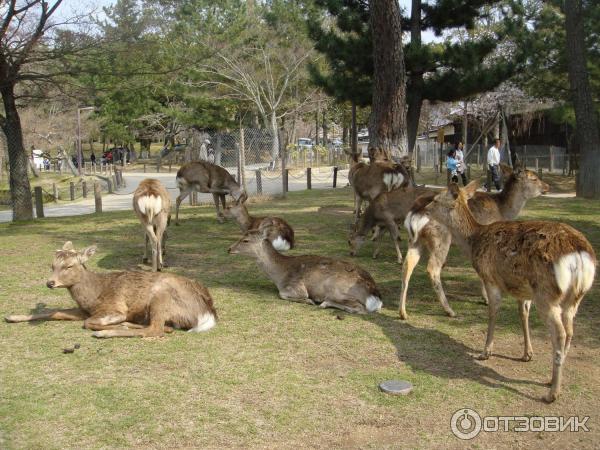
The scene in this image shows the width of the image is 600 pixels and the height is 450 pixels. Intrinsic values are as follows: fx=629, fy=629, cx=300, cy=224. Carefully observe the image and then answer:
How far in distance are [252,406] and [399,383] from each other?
1070 mm

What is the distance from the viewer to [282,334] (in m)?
5.65

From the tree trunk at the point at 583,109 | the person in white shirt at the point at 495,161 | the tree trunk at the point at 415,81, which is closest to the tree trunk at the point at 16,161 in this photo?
the tree trunk at the point at 415,81

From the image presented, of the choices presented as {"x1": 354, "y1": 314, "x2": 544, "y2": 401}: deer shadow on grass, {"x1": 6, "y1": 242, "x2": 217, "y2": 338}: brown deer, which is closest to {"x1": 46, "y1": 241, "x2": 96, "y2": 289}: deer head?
{"x1": 6, "y1": 242, "x2": 217, "y2": 338}: brown deer

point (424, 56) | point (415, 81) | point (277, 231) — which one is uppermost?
point (424, 56)

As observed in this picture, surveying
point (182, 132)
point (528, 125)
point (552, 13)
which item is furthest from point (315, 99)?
point (552, 13)

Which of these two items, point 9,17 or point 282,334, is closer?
point 282,334

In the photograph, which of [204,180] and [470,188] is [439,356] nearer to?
[470,188]

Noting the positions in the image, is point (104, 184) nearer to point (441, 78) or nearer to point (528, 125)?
point (441, 78)

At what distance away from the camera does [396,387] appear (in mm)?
4375

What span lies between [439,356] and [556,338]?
116 cm

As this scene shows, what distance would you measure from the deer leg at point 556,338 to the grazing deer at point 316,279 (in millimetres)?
2338

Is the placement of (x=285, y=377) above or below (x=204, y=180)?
below

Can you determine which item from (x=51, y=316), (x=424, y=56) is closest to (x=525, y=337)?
(x=51, y=316)

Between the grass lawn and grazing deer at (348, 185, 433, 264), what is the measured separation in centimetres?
138
